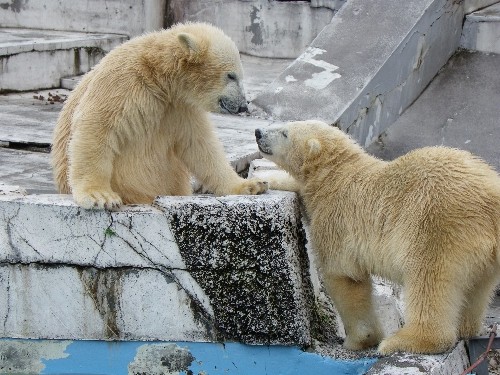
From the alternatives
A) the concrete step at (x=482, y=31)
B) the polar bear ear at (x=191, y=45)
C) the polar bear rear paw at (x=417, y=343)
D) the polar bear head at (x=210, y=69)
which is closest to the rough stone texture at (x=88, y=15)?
the concrete step at (x=482, y=31)

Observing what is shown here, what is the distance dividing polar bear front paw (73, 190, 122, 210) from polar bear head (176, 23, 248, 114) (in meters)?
0.68

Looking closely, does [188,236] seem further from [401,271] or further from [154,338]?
[401,271]

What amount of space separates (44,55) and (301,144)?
15.1 ft

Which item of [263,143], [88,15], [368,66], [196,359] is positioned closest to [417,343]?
[196,359]

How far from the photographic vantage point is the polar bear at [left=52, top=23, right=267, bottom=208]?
419cm

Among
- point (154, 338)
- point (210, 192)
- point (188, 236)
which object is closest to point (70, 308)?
point (154, 338)

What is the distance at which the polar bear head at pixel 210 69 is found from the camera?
433cm

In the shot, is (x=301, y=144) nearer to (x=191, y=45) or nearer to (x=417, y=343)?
(x=191, y=45)

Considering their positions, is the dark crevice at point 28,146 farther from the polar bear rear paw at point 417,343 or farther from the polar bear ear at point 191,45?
the polar bear rear paw at point 417,343

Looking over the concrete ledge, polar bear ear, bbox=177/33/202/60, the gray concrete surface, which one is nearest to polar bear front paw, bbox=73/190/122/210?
polar bear ear, bbox=177/33/202/60

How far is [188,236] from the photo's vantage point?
13.5 feet

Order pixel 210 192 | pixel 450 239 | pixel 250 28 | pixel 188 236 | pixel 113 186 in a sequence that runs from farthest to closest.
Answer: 1. pixel 250 28
2. pixel 210 192
3. pixel 113 186
4. pixel 188 236
5. pixel 450 239

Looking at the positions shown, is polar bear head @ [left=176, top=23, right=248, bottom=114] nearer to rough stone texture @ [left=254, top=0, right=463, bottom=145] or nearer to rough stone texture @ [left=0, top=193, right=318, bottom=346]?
rough stone texture @ [left=0, top=193, right=318, bottom=346]

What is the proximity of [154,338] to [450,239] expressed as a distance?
149cm
